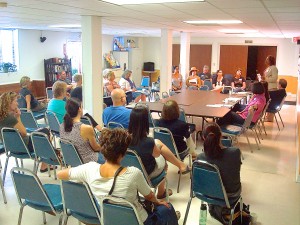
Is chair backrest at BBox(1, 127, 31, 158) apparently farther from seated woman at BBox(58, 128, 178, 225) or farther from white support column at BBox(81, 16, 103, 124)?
white support column at BBox(81, 16, 103, 124)

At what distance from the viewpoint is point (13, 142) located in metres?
4.06

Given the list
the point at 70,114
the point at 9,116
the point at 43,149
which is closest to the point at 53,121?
the point at 9,116

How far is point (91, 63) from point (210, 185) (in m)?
4.16

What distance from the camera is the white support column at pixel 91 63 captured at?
6.45 m

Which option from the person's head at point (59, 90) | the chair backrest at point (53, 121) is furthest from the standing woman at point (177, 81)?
the chair backrest at point (53, 121)

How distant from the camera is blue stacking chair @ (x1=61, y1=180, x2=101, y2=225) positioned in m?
2.44

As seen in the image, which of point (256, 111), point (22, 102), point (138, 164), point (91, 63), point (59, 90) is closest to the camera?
point (138, 164)

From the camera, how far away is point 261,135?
23.5ft

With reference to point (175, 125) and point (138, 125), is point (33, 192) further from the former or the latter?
point (175, 125)

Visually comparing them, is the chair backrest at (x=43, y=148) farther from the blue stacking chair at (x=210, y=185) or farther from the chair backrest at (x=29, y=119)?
the blue stacking chair at (x=210, y=185)

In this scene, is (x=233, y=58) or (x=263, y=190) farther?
(x=233, y=58)

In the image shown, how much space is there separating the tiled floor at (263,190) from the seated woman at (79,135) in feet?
2.33

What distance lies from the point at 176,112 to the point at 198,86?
Result: 6.25 meters

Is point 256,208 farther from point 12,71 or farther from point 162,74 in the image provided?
point 12,71
